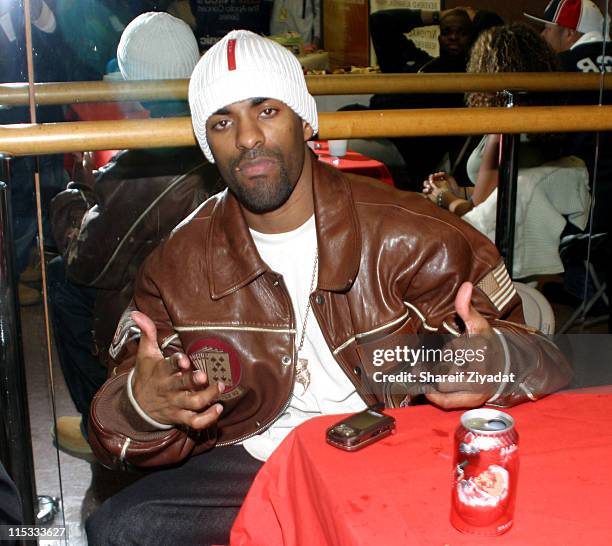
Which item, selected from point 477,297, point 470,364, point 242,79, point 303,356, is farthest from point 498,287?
point 242,79

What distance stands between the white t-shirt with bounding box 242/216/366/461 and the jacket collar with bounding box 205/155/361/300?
61 mm

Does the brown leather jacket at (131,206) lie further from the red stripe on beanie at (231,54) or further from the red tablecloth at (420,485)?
the red tablecloth at (420,485)

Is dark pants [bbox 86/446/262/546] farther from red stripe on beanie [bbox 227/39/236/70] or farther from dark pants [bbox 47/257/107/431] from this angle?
red stripe on beanie [bbox 227/39/236/70]

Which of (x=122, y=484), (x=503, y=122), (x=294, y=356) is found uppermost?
(x=503, y=122)

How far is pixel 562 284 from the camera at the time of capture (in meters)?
2.96

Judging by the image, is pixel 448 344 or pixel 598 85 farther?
pixel 598 85

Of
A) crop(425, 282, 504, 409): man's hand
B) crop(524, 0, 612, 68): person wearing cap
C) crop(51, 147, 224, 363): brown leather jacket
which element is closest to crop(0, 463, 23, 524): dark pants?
crop(425, 282, 504, 409): man's hand

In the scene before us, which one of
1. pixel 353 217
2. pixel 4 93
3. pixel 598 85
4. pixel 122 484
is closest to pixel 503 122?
pixel 353 217

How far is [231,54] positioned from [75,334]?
1.02 meters

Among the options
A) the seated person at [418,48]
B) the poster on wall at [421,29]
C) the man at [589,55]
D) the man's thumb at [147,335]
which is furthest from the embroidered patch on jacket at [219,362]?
the poster on wall at [421,29]

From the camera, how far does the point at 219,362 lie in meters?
1.84

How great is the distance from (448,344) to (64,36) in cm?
150

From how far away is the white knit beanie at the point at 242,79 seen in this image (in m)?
1.78

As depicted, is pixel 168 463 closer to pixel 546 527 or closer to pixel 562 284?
pixel 546 527
